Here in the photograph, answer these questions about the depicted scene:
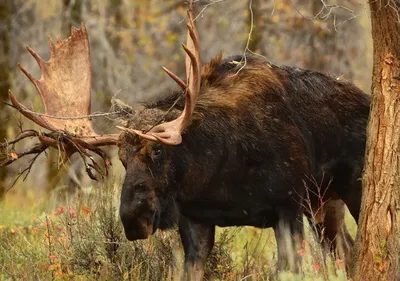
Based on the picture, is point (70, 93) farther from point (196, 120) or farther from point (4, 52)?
point (4, 52)

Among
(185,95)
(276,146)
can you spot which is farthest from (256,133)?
(185,95)

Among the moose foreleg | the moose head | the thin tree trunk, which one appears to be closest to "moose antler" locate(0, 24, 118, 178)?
the moose head

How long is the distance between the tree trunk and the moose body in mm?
865

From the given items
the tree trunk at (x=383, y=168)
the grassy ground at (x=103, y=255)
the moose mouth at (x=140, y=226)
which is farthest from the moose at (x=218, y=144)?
the tree trunk at (x=383, y=168)

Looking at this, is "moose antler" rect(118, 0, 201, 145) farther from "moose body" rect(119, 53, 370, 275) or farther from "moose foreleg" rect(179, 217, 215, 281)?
"moose foreleg" rect(179, 217, 215, 281)

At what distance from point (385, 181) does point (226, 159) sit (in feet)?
4.73

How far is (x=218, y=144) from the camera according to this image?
25.8 ft

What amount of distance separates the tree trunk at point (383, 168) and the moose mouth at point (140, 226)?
5.06 ft

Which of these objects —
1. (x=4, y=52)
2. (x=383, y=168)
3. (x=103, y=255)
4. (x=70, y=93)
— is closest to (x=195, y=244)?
(x=103, y=255)

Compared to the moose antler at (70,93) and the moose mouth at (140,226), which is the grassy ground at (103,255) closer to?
the moose mouth at (140,226)

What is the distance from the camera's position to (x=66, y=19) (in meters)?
15.3

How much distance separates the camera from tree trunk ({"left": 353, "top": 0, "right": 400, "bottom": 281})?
6.93m

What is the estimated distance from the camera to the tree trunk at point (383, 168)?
22.7 ft

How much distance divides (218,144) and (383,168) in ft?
4.80
